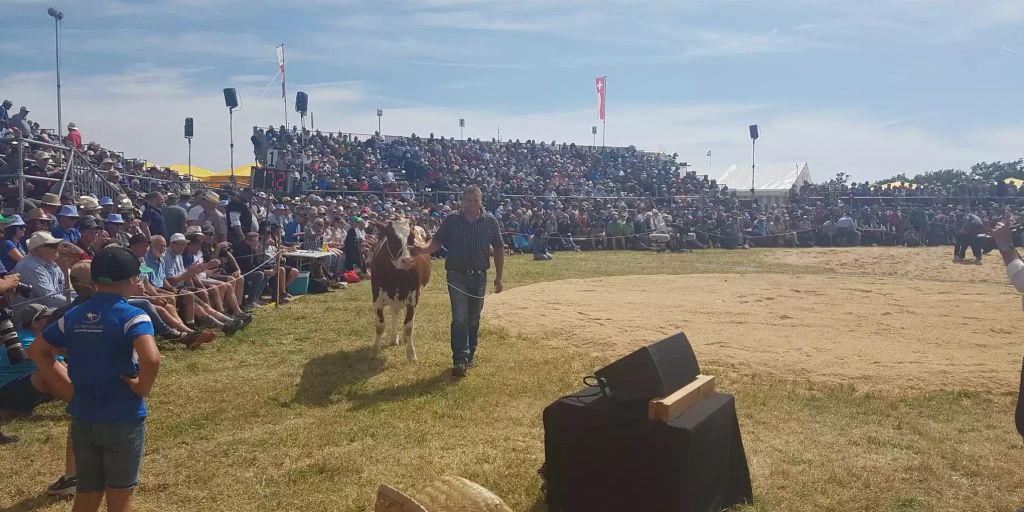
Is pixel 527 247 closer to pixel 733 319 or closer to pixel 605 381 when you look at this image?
pixel 733 319

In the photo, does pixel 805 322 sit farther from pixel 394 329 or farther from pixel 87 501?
pixel 87 501

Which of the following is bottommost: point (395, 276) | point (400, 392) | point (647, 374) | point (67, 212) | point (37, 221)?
point (400, 392)

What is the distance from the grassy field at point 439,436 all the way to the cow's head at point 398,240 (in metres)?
1.28

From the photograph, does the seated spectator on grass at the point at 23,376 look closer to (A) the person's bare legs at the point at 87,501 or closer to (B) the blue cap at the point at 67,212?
(A) the person's bare legs at the point at 87,501

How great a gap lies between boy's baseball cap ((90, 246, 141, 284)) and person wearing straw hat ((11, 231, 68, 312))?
4728 mm

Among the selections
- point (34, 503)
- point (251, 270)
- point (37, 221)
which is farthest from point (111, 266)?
point (251, 270)

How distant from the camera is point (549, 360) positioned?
8.96 meters

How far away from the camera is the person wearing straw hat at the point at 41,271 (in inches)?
301

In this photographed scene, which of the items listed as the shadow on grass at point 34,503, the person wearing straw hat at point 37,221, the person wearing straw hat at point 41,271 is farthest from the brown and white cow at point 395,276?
the shadow on grass at point 34,503

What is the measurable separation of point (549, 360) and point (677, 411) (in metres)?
4.77

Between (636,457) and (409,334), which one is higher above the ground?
(636,457)

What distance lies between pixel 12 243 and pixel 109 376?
628cm

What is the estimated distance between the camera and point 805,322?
36.8 feet

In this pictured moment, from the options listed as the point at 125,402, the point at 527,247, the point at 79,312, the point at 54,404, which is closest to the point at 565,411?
the point at 125,402
